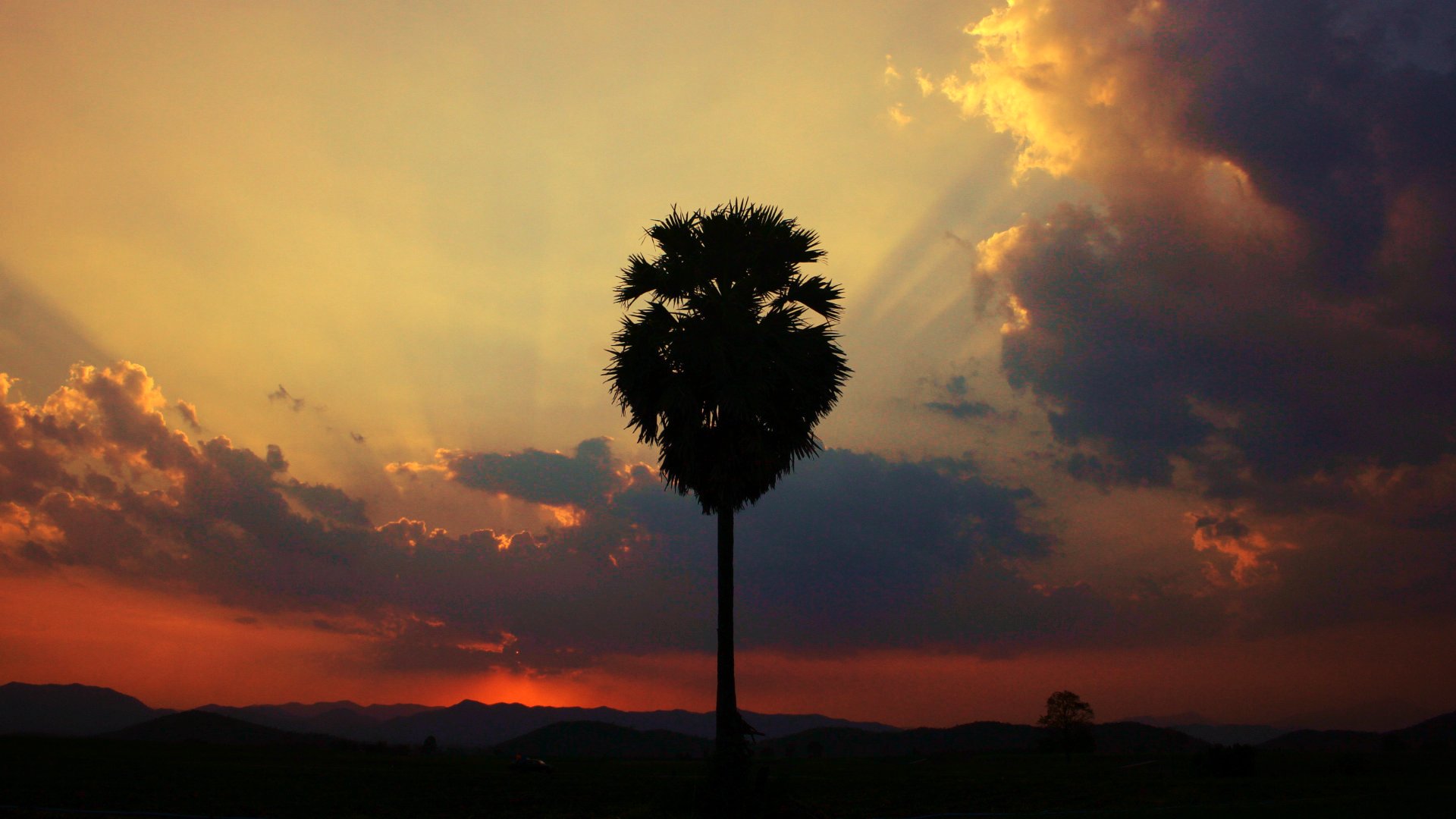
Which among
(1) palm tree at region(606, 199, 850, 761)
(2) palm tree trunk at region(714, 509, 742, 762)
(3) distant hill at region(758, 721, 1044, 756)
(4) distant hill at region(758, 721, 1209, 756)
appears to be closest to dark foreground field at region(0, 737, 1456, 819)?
(2) palm tree trunk at region(714, 509, 742, 762)

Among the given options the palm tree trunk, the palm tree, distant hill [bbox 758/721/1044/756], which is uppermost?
the palm tree

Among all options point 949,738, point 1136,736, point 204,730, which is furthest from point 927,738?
point 204,730

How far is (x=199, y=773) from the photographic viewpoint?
46.0 m

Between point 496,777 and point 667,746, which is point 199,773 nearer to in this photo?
point 496,777

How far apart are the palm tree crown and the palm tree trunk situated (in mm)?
839

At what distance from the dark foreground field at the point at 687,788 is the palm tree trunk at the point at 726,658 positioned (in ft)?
3.83

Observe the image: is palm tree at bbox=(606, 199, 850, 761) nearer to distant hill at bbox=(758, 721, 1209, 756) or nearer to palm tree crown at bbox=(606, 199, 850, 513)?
palm tree crown at bbox=(606, 199, 850, 513)

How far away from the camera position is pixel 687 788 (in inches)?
941

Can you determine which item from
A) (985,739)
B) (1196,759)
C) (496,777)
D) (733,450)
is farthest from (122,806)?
(985,739)

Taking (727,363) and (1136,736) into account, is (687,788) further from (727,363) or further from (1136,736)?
(1136,736)

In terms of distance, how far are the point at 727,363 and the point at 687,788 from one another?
12392 millimetres

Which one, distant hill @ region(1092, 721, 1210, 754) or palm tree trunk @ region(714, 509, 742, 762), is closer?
palm tree trunk @ region(714, 509, 742, 762)

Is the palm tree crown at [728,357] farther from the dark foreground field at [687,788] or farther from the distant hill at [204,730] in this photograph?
the distant hill at [204,730]

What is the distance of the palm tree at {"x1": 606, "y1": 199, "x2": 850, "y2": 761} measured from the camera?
85.4 ft
